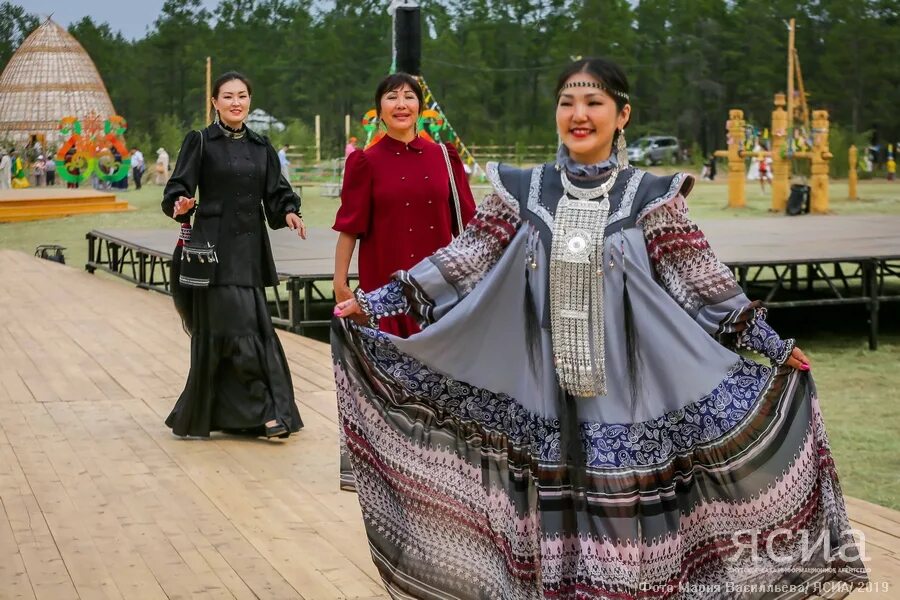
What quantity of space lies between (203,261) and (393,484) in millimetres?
2286

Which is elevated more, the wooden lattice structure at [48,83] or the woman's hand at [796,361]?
the wooden lattice structure at [48,83]

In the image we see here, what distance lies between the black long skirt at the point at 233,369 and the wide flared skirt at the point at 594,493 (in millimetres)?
2150

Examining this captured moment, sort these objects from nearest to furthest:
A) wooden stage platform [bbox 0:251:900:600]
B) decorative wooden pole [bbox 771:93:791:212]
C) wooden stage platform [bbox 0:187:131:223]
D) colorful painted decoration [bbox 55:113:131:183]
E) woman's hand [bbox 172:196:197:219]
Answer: wooden stage platform [bbox 0:251:900:600], woman's hand [bbox 172:196:197:219], decorative wooden pole [bbox 771:93:791:212], wooden stage platform [bbox 0:187:131:223], colorful painted decoration [bbox 55:113:131:183]

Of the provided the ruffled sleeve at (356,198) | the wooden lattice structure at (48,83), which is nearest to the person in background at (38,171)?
the wooden lattice structure at (48,83)

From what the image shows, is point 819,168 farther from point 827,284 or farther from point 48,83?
point 48,83

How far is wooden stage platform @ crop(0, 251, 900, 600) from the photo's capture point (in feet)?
11.6

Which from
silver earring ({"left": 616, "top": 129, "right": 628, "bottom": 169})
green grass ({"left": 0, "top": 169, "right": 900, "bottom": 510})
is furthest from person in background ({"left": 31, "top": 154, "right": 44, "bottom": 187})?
silver earring ({"left": 616, "top": 129, "right": 628, "bottom": 169})

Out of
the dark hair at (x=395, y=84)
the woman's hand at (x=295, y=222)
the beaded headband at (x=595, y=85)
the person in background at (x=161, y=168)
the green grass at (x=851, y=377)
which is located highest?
the dark hair at (x=395, y=84)

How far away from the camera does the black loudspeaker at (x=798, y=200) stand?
20328 millimetres

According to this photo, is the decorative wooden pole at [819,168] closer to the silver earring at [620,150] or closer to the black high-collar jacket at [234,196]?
the black high-collar jacket at [234,196]

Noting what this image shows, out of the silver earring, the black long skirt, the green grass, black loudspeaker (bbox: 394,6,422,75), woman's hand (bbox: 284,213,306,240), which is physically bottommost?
the green grass

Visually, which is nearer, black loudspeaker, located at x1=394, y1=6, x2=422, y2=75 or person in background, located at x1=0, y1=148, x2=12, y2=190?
black loudspeaker, located at x1=394, y1=6, x2=422, y2=75

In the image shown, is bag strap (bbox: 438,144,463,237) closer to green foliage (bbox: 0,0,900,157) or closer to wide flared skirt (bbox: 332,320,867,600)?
wide flared skirt (bbox: 332,320,867,600)

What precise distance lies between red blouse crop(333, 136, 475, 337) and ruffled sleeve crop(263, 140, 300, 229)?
2.63 feet
